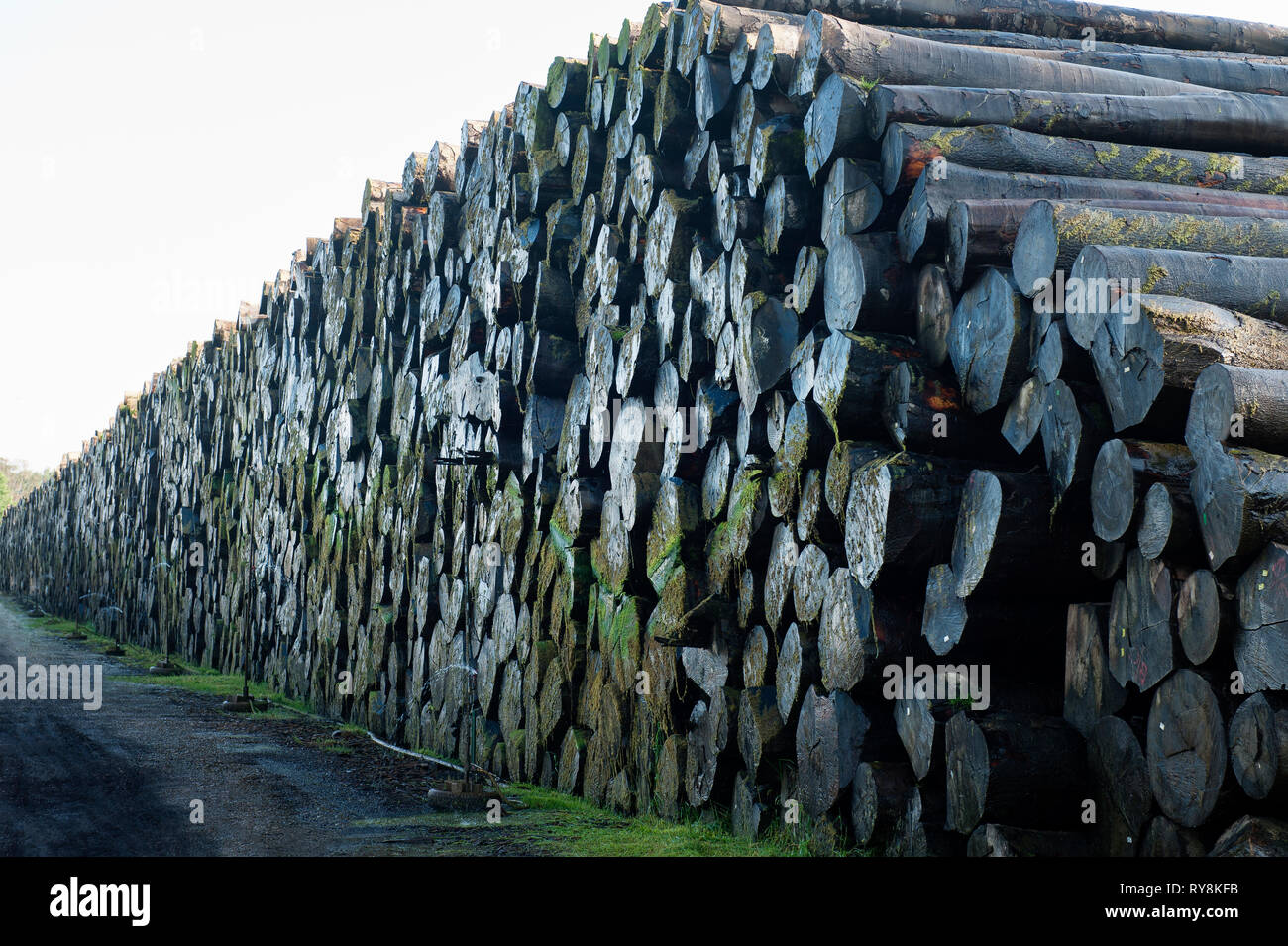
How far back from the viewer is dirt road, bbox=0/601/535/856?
189 inches

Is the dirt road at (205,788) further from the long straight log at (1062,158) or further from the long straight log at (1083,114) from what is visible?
the long straight log at (1083,114)

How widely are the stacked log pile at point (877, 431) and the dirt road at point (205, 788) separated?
90 cm

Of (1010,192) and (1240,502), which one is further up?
(1010,192)

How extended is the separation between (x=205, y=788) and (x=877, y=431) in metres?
4.28

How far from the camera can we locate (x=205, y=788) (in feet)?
20.2

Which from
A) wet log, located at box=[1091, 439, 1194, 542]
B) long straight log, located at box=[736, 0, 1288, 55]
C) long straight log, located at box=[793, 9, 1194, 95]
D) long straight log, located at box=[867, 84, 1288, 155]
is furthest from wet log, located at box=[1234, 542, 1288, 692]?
long straight log, located at box=[736, 0, 1288, 55]

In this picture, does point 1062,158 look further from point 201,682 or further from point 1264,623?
point 201,682

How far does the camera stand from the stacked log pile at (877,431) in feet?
9.61

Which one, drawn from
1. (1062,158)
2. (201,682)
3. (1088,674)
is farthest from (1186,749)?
(201,682)

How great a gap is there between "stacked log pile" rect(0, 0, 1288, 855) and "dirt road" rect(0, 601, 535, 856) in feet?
2.96

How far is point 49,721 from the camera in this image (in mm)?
8516

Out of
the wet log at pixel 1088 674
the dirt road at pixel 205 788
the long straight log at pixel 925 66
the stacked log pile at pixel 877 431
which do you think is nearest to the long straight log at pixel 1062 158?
the stacked log pile at pixel 877 431
